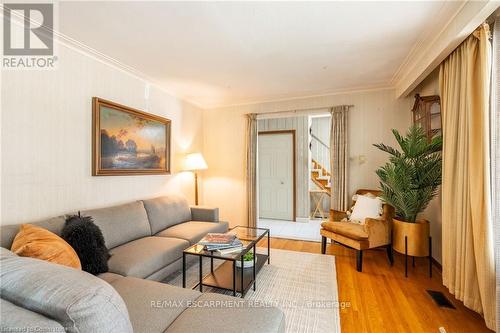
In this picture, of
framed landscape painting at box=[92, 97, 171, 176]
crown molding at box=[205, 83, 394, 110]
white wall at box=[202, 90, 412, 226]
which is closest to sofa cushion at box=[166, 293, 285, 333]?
framed landscape painting at box=[92, 97, 171, 176]

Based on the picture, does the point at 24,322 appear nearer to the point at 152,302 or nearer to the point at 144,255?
the point at 152,302

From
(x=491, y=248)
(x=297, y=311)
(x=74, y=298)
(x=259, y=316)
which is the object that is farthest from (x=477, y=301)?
(x=74, y=298)

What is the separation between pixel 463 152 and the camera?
6.40 ft

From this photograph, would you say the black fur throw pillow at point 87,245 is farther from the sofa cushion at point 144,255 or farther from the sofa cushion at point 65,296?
the sofa cushion at point 65,296

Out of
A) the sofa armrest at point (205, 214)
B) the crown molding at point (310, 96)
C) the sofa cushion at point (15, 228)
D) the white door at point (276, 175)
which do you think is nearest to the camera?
the sofa cushion at point (15, 228)

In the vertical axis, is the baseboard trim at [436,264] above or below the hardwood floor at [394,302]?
above

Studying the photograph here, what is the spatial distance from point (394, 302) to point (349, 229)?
2.89 feet

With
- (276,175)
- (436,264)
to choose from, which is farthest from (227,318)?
(276,175)

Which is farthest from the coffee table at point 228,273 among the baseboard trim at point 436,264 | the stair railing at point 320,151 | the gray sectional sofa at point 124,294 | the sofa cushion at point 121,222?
the stair railing at point 320,151

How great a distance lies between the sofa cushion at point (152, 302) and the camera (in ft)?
3.83

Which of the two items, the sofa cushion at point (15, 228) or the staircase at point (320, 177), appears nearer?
the sofa cushion at point (15, 228)

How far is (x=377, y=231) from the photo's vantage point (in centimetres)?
270

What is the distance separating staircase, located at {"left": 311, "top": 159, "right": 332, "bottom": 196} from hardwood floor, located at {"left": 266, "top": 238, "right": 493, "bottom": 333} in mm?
A: 2736

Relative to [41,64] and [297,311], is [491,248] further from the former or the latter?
[41,64]
